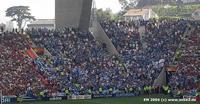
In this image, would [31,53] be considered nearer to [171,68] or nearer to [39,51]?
[39,51]

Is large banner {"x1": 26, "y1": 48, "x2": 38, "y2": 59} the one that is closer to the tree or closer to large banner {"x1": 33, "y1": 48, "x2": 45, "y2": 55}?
large banner {"x1": 33, "y1": 48, "x2": 45, "y2": 55}

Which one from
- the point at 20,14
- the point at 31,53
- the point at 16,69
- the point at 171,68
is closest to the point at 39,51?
the point at 31,53

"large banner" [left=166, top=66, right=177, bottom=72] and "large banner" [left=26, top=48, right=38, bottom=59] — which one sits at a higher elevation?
"large banner" [left=26, top=48, right=38, bottom=59]

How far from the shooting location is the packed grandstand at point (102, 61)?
1764 inches

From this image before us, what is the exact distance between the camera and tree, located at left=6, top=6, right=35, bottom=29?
120 metres

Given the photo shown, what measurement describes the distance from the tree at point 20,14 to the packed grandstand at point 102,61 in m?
63.6

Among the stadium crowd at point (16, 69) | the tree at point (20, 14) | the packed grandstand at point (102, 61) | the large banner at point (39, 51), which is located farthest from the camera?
the tree at point (20, 14)

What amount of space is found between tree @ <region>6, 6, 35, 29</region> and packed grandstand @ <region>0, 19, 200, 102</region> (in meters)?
63.6

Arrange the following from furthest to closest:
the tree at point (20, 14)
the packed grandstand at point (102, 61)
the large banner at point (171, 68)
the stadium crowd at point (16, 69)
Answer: the tree at point (20, 14) → the large banner at point (171, 68) → the packed grandstand at point (102, 61) → the stadium crowd at point (16, 69)

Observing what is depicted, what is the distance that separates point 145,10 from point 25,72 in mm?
93591

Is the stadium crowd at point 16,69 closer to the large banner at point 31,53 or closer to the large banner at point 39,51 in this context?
the large banner at point 31,53

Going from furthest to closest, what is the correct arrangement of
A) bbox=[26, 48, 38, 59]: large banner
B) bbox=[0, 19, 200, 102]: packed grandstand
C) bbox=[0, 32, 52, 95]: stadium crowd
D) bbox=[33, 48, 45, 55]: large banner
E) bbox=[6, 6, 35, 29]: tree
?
bbox=[6, 6, 35, 29]: tree → bbox=[33, 48, 45, 55]: large banner → bbox=[26, 48, 38, 59]: large banner → bbox=[0, 19, 200, 102]: packed grandstand → bbox=[0, 32, 52, 95]: stadium crowd

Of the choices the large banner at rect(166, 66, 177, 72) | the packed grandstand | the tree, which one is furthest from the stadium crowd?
the tree

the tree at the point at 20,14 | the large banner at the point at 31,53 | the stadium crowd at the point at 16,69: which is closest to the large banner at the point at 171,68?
the stadium crowd at the point at 16,69
